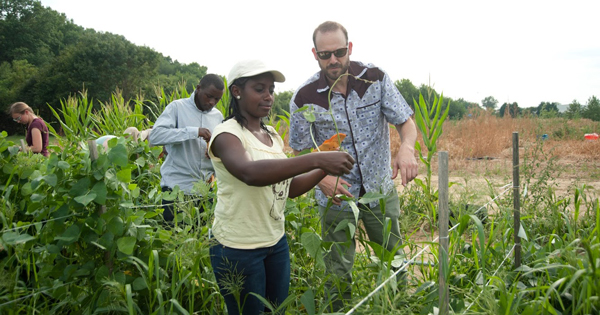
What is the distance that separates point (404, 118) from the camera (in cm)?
213

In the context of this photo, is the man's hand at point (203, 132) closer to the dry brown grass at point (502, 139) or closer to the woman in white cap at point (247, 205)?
the woman in white cap at point (247, 205)

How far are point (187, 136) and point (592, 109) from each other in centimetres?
1657

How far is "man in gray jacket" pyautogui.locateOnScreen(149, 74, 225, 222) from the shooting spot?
9.08ft

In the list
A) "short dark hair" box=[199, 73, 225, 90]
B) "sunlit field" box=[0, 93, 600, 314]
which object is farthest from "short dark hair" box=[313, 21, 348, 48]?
"short dark hair" box=[199, 73, 225, 90]

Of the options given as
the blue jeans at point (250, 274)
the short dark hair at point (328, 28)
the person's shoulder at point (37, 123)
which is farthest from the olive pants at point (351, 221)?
the person's shoulder at point (37, 123)

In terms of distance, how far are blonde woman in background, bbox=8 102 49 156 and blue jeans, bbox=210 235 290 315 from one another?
3.78 metres

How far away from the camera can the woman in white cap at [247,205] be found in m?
1.43

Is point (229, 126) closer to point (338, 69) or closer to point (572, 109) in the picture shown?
point (338, 69)

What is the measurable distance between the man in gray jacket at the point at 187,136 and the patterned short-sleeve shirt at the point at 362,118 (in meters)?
0.95

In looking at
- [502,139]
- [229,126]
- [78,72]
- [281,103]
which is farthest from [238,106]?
[78,72]

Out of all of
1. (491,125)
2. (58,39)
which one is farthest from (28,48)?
(491,125)

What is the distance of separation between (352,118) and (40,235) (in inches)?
59.7

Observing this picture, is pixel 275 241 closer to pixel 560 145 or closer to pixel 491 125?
pixel 560 145

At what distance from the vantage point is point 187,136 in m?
2.75
